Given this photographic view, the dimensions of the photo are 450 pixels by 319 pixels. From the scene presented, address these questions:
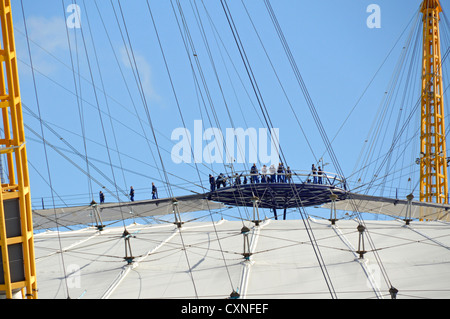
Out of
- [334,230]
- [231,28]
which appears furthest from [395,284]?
[231,28]

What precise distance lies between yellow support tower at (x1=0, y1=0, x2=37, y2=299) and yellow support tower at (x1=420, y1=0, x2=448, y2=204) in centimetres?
4050

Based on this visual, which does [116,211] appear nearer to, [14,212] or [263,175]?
[263,175]

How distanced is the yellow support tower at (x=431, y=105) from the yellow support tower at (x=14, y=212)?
133 ft

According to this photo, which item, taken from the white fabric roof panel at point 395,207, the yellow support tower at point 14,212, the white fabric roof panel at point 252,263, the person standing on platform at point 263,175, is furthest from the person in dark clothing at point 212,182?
the yellow support tower at point 14,212

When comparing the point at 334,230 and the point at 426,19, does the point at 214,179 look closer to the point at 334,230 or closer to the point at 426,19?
the point at 334,230

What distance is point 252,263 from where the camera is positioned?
27.0 metres

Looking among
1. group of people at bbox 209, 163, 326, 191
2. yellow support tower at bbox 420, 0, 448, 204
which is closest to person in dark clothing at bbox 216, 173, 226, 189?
group of people at bbox 209, 163, 326, 191

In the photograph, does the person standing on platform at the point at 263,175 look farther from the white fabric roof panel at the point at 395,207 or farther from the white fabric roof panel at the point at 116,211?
the white fabric roof panel at the point at 395,207

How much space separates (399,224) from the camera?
32.8 meters

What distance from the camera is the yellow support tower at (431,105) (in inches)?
2074

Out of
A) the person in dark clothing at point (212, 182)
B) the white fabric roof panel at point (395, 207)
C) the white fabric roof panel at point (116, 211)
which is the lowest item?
the white fabric roof panel at point (395, 207)

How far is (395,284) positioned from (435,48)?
114ft

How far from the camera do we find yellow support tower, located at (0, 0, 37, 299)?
16.2 meters

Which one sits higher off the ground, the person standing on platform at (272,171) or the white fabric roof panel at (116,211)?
the person standing on platform at (272,171)
